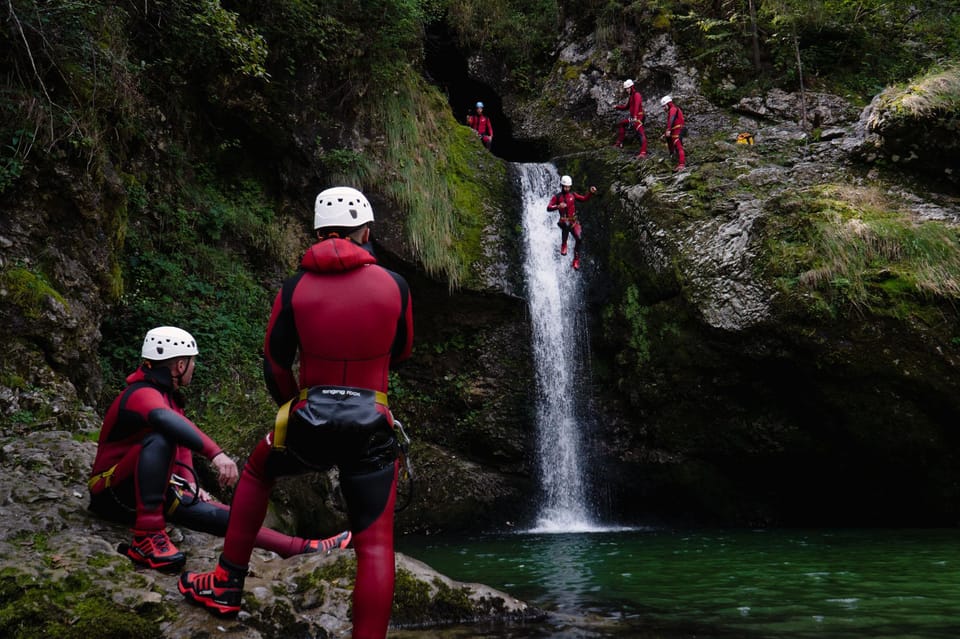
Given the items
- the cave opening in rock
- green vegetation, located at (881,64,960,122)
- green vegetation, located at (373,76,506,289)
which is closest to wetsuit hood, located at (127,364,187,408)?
green vegetation, located at (373,76,506,289)

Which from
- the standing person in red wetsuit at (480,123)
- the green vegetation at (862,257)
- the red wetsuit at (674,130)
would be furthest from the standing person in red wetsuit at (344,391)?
the standing person in red wetsuit at (480,123)

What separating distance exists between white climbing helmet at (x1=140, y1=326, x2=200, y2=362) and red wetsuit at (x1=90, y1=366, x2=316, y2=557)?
0.32ft

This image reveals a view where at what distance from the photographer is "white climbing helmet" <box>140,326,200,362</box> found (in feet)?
14.0

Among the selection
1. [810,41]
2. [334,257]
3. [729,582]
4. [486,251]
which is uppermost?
[810,41]

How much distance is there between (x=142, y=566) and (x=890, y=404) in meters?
9.27

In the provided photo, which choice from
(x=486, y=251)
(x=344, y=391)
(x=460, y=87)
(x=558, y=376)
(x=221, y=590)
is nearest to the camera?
(x=344, y=391)

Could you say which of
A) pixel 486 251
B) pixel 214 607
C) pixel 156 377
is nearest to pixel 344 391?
pixel 214 607

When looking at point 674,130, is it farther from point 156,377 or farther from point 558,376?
point 156,377

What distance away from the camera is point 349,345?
9.25 feet

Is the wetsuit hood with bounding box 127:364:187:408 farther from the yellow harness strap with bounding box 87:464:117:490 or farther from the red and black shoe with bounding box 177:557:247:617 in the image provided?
the red and black shoe with bounding box 177:557:247:617

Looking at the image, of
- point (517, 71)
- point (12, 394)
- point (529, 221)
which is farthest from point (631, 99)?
point (12, 394)

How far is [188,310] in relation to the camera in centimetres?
948

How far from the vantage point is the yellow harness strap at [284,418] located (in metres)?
2.83

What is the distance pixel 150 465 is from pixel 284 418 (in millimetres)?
1585
